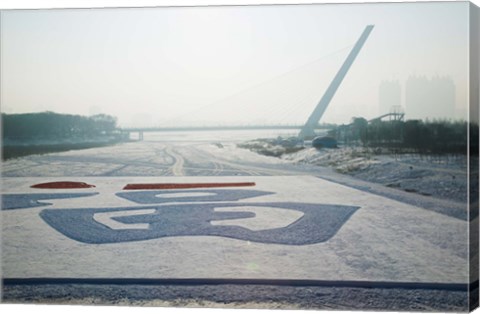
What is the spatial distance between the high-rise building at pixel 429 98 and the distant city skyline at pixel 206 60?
14 centimetres

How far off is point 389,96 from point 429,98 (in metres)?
0.52

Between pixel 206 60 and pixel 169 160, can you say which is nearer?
pixel 206 60

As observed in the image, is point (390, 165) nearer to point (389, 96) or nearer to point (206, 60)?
point (389, 96)

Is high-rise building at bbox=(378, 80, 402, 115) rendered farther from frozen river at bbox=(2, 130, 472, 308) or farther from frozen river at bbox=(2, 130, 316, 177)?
frozen river at bbox=(2, 130, 316, 177)

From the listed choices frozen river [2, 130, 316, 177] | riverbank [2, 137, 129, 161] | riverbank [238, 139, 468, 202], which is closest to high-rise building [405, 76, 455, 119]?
riverbank [238, 139, 468, 202]

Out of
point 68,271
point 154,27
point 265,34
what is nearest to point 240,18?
point 265,34

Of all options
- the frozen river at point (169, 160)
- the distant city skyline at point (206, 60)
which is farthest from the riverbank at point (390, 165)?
the distant city skyline at point (206, 60)

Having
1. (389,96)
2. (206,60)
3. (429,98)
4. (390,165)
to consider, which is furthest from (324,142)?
(206,60)

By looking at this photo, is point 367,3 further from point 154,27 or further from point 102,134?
point 102,134

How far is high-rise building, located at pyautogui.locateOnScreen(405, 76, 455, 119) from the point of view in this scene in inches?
259

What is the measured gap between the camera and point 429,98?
686cm

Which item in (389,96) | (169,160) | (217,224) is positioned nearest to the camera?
(389,96)

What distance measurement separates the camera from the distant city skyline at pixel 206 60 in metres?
7.00

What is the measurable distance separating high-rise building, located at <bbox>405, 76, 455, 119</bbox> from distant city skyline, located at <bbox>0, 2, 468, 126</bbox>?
14 centimetres
